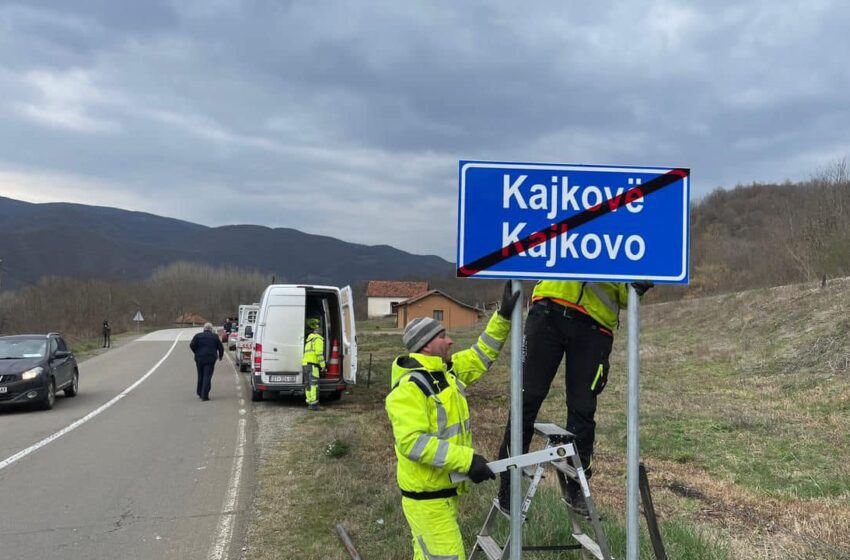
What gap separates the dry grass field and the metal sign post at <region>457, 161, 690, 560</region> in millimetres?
1982

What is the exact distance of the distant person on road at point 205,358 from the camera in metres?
15.3

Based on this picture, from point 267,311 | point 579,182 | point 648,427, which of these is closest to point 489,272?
point 579,182

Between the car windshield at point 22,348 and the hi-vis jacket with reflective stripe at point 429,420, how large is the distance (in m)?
13.4

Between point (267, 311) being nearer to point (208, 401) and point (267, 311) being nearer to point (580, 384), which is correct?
point (208, 401)

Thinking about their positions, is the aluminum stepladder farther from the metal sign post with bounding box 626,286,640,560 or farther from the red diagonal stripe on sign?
the red diagonal stripe on sign

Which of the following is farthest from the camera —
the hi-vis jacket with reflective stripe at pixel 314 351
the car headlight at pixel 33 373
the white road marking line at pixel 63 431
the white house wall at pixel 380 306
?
the white house wall at pixel 380 306

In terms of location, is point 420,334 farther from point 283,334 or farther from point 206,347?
point 206,347

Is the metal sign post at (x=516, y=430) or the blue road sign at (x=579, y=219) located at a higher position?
the blue road sign at (x=579, y=219)

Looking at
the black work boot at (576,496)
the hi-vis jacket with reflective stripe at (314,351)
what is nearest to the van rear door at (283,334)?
the hi-vis jacket with reflective stripe at (314,351)

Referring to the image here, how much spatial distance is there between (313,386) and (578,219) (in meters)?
11.2

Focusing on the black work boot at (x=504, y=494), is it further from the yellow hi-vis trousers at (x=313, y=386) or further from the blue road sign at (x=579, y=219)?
the yellow hi-vis trousers at (x=313, y=386)

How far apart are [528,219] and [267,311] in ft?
39.1

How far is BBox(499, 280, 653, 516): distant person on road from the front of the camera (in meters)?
3.85

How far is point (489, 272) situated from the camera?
9.38 ft
